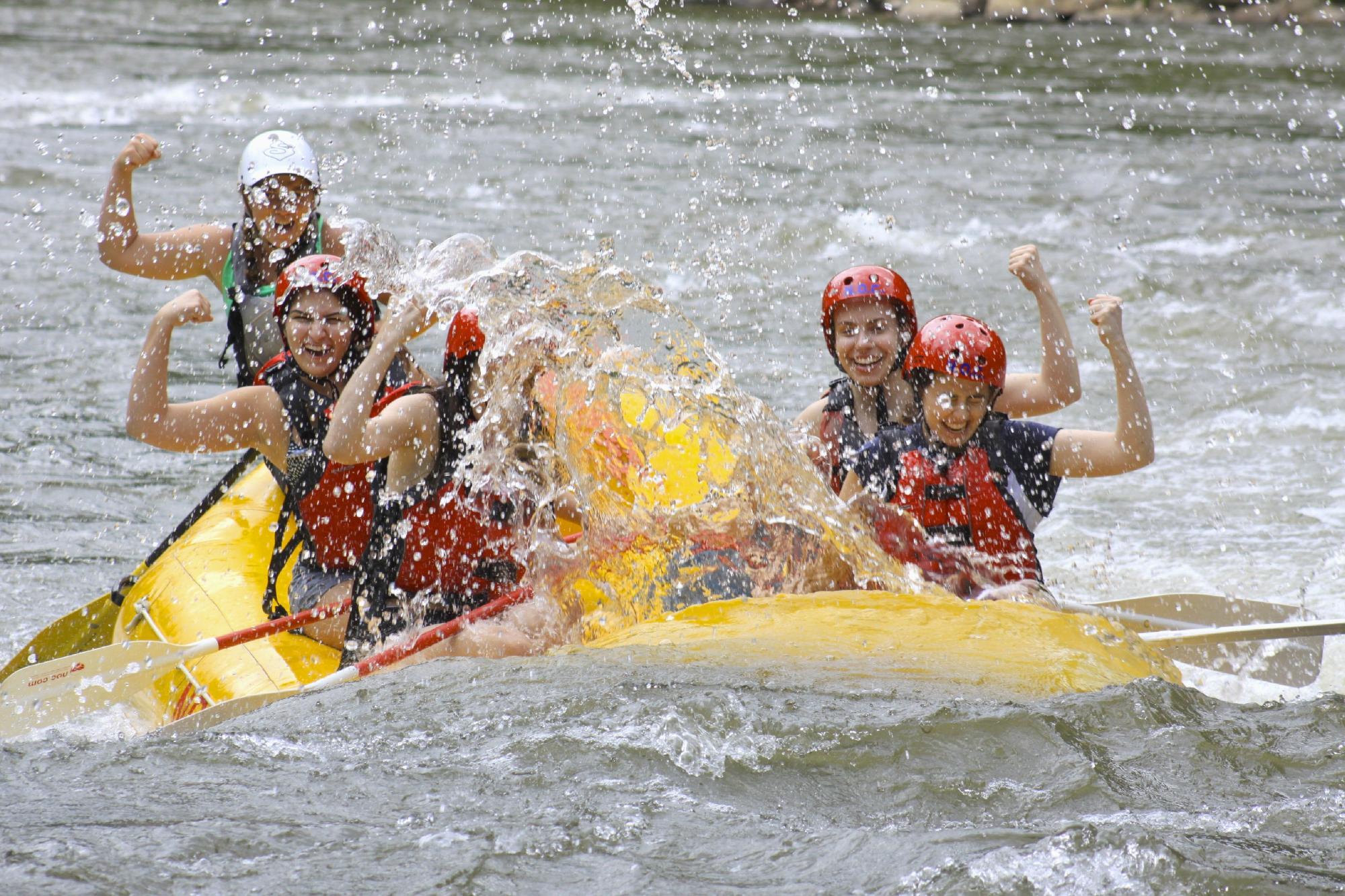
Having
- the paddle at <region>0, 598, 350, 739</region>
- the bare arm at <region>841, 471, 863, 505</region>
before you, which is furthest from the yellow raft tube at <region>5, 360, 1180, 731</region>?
the bare arm at <region>841, 471, 863, 505</region>

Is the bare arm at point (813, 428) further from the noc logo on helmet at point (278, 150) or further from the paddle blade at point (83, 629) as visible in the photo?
the paddle blade at point (83, 629)

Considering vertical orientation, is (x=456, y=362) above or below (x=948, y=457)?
above

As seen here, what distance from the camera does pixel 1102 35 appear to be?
943 inches

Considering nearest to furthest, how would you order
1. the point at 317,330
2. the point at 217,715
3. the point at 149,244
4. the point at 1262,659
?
1. the point at 217,715
2. the point at 317,330
3. the point at 1262,659
4. the point at 149,244

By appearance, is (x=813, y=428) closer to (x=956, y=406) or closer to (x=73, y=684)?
(x=956, y=406)

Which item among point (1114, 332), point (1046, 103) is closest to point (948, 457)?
point (1114, 332)

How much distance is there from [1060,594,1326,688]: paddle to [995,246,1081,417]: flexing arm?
0.66m

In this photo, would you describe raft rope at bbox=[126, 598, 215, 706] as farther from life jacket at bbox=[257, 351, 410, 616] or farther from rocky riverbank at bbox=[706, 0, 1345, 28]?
rocky riverbank at bbox=[706, 0, 1345, 28]

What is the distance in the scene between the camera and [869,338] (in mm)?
4520

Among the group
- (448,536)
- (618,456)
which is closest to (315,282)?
(448,536)

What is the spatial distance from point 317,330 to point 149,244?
5.27 feet

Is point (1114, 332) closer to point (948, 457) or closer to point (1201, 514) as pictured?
point (948, 457)

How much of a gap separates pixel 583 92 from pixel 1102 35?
10.7 meters

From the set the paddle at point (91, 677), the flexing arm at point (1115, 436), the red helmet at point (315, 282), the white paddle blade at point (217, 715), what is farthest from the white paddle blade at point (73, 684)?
→ the flexing arm at point (1115, 436)
